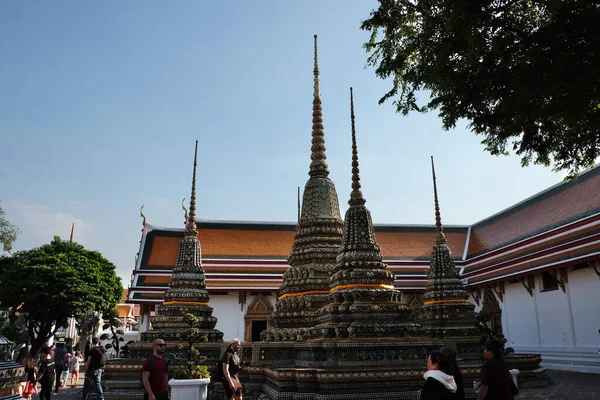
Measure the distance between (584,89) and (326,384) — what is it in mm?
5544

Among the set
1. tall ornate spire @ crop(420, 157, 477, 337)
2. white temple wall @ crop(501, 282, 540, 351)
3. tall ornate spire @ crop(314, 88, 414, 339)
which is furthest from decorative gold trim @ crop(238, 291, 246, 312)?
tall ornate spire @ crop(314, 88, 414, 339)

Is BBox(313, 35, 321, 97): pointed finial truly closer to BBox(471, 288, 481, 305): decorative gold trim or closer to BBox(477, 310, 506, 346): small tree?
BBox(477, 310, 506, 346): small tree

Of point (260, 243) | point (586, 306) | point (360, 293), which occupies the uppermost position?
point (260, 243)

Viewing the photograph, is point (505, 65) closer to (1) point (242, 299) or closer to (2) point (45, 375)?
(2) point (45, 375)

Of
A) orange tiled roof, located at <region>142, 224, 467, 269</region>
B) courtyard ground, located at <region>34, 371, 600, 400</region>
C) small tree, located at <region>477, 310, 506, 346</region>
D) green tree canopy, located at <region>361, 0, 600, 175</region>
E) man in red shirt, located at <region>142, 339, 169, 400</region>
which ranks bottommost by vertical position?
courtyard ground, located at <region>34, 371, 600, 400</region>

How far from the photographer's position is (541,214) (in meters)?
21.8

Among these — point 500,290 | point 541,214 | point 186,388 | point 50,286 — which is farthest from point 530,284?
point 50,286

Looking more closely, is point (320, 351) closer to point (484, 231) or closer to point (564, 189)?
point (564, 189)

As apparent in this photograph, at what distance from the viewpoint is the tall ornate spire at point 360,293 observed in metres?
8.96

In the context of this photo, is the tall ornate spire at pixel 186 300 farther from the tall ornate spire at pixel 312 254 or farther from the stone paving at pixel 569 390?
the stone paving at pixel 569 390

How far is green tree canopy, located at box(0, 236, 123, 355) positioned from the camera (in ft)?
72.5

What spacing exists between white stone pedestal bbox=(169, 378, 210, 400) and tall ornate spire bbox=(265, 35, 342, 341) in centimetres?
328

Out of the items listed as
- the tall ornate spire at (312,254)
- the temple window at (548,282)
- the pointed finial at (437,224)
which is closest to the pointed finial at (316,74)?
the tall ornate spire at (312,254)

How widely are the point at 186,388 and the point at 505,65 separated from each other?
20.7 feet
